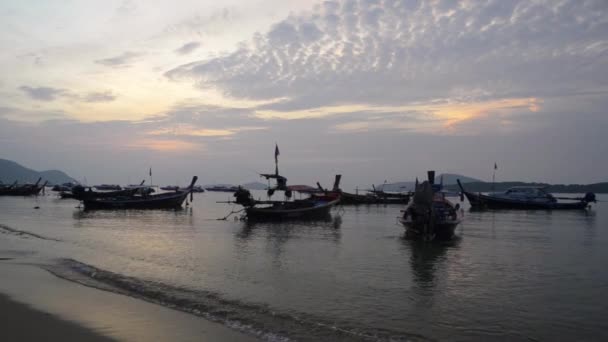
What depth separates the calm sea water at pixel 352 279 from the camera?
8.77m

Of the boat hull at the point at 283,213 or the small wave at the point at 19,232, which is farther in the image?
the boat hull at the point at 283,213

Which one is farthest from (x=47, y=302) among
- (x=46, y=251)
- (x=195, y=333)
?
(x=46, y=251)

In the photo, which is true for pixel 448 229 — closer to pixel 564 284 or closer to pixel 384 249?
pixel 384 249

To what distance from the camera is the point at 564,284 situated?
1288 cm

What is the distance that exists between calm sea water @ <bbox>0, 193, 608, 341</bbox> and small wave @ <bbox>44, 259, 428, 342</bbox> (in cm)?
4

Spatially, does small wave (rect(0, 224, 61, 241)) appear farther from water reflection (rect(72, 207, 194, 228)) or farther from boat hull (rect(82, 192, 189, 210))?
boat hull (rect(82, 192, 189, 210))

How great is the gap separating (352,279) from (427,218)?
9.69 m

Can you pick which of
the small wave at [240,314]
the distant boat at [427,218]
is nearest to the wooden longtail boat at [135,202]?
the distant boat at [427,218]

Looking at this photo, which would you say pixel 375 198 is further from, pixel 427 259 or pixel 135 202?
pixel 427 259

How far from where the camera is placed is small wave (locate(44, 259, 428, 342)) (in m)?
8.01

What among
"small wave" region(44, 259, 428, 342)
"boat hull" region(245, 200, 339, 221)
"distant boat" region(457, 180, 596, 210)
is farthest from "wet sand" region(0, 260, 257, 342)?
"distant boat" region(457, 180, 596, 210)

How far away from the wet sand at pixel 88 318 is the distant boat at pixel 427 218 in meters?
14.6

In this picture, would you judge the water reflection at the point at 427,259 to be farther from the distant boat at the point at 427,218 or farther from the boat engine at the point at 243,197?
the boat engine at the point at 243,197

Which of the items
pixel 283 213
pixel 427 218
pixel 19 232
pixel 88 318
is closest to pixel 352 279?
pixel 88 318
